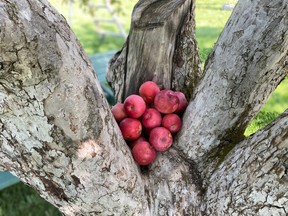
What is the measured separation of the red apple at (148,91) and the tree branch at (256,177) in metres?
0.45

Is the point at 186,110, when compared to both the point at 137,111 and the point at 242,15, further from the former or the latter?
the point at 242,15

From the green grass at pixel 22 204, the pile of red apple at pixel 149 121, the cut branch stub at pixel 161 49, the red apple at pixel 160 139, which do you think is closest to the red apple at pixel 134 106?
the pile of red apple at pixel 149 121

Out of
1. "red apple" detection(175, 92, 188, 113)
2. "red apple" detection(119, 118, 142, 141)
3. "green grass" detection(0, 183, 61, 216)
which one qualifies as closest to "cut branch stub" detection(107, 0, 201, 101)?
"red apple" detection(175, 92, 188, 113)

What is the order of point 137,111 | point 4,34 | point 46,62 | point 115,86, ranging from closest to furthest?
point 4,34
point 46,62
point 137,111
point 115,86

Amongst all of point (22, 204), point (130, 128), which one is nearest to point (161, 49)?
point (130, 128)

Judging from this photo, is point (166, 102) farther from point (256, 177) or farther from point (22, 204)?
point (22, 204)

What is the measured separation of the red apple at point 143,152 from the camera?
1.63 m

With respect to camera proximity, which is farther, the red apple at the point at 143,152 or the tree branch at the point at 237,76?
the red apple at the point at 143,152

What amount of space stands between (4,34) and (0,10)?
0.06 m

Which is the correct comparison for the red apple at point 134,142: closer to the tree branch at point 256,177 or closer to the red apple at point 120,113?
the red apple at point 120,113

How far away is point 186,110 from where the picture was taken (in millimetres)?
1695

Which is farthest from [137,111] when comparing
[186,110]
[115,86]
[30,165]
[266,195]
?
[266,195]

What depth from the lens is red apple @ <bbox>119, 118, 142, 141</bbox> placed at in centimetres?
164

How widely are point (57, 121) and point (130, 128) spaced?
1.61ft
